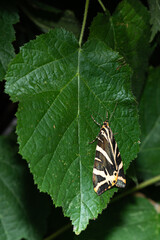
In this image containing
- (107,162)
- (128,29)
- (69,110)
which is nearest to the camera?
(69,110)

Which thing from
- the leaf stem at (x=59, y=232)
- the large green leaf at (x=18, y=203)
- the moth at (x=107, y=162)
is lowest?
the leaf stem at (x=59, y=232)

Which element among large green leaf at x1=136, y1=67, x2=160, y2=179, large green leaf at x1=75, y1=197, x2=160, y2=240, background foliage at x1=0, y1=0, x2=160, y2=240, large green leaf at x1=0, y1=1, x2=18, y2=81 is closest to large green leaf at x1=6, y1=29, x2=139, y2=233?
background foliage at x1=0, y1=0, x2=160, y2=240

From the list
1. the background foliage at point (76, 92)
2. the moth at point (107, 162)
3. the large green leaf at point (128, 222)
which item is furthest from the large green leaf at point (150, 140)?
the moth at point (107, 162)

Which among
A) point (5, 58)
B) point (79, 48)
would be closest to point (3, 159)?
point (5, 58)

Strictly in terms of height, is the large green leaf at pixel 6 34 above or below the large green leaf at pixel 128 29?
above

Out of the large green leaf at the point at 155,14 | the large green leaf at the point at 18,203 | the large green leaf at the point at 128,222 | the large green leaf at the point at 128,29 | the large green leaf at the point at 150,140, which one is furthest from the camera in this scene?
the large green leaf at the point at 150,140

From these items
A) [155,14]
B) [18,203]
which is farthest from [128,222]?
[155,14]

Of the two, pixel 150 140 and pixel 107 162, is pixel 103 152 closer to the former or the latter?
pixel 107 162

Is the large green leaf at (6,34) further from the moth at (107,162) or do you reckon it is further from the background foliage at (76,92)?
the moth at (107,162)
